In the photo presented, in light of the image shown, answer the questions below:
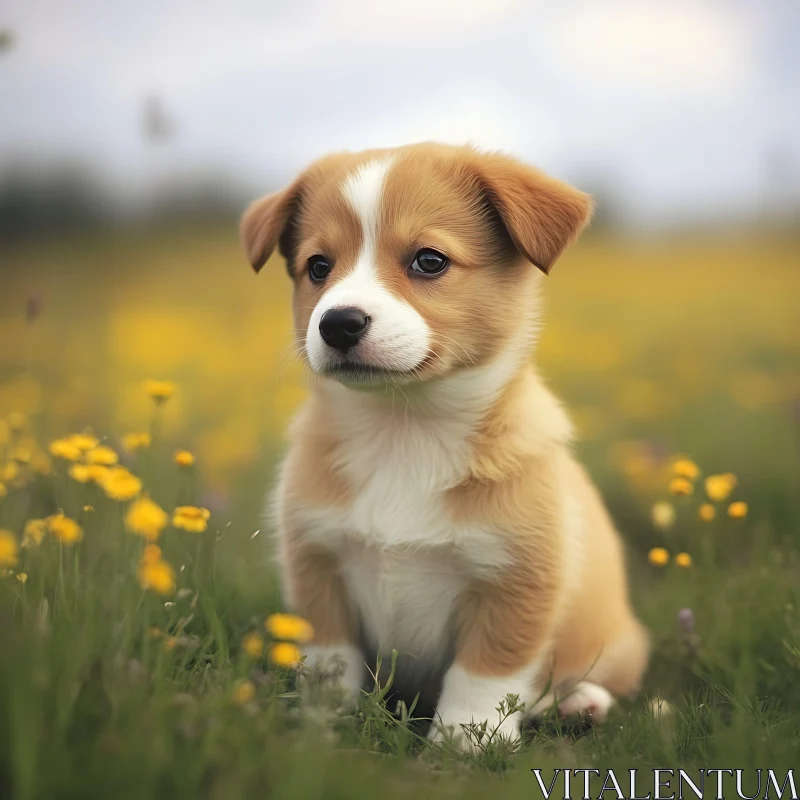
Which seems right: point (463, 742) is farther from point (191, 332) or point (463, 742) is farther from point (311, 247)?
point (191, 332)

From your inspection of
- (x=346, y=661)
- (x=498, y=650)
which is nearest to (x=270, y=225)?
(x=346, y=661)

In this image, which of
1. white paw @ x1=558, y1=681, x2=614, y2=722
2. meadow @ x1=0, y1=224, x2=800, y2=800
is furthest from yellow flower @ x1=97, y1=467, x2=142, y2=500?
white paw @ x1=558, y1=681, x2=614, y2=722

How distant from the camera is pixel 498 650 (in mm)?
2826

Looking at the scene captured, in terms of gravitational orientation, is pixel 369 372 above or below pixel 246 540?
above

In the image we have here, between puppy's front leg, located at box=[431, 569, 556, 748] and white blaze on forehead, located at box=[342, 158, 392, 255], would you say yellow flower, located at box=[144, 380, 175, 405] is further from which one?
puppy's front leg, located at box=[431, 569, 556, 748]

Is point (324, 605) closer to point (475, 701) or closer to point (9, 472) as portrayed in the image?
point (475, 701)

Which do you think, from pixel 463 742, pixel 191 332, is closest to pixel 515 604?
pixel 463 742

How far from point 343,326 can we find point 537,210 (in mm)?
754

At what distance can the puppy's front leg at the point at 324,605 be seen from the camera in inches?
117

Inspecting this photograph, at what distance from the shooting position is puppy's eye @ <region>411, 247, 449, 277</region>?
2.79m

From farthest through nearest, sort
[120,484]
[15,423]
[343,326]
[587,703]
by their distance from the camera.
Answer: [15,423]
[587,703]
[343,326]
[120,484]

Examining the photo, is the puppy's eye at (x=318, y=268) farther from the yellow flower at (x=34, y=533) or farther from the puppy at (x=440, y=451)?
the yellow flower at (x=34, y=533)

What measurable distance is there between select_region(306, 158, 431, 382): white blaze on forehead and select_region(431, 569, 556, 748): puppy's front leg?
0.79 meters

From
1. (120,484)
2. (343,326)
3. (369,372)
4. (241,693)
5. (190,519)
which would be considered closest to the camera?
(241,693)
